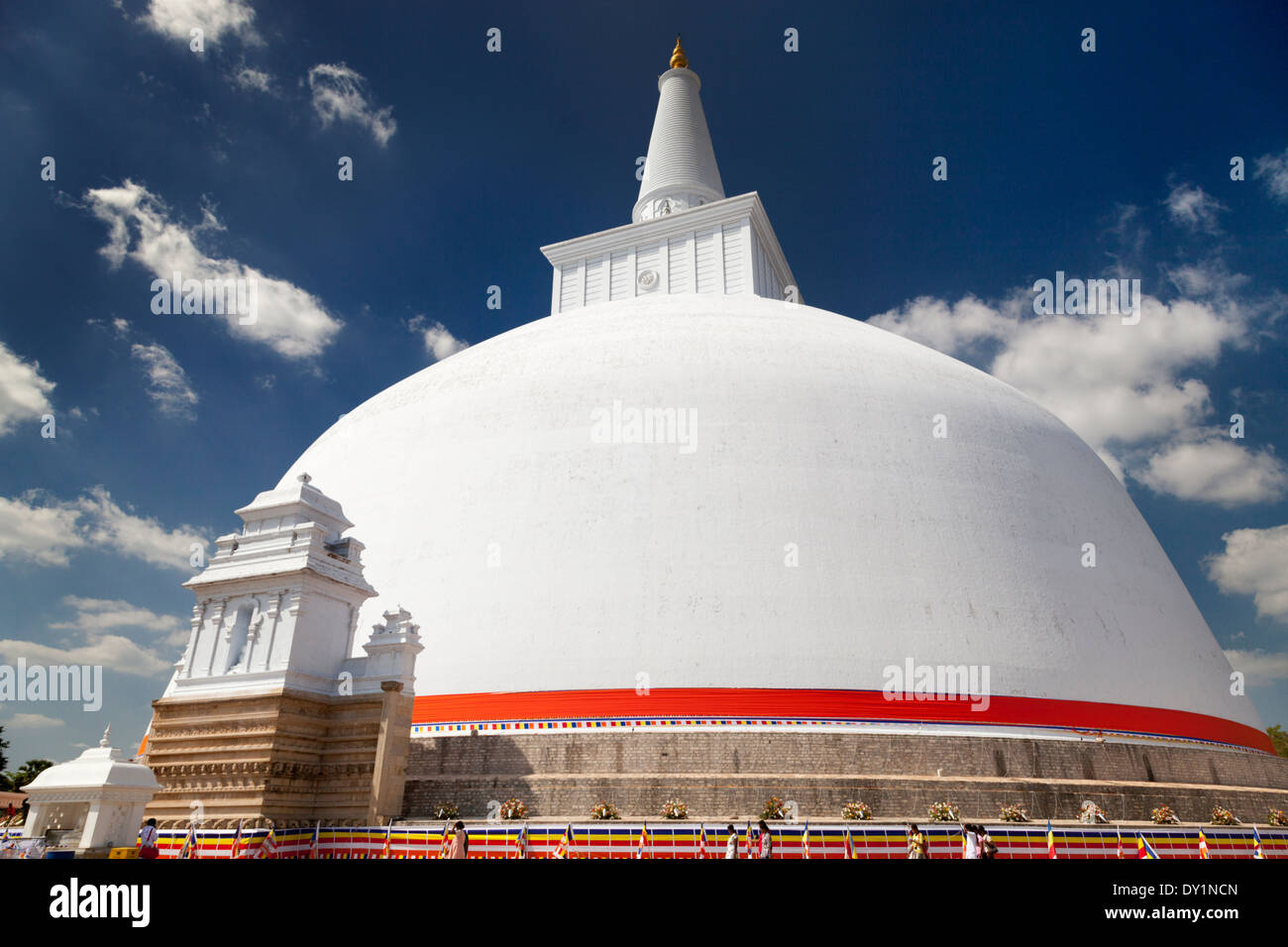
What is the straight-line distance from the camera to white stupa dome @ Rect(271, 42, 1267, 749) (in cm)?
1226

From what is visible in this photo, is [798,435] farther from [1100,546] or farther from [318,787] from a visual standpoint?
[318,787]

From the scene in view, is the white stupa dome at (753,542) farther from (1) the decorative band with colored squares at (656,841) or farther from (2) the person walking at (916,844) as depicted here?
(2) the person walking at (916,844)

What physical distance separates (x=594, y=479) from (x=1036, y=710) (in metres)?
8.22

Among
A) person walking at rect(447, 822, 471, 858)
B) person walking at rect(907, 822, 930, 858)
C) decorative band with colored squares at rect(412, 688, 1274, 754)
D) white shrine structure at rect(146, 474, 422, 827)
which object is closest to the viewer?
person walking at rect(447, 822, 471, 858)

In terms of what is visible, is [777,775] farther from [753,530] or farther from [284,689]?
[284,689]

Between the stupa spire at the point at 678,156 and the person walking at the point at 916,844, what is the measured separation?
75.1 feet

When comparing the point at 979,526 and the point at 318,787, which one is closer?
the point at 318,787

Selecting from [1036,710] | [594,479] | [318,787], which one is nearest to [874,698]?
[1036,710]

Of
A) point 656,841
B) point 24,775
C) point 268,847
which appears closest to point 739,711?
point 656,841

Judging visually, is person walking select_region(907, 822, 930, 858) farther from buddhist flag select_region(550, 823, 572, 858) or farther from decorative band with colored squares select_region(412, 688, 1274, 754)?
buddhist flag select_region(550, 823, 572, 858)

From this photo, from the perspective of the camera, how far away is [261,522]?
38.0 feet

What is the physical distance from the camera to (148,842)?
332 inches

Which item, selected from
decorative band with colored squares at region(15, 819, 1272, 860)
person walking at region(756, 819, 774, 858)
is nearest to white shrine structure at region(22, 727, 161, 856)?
decorative band with colored squares at region(15, 819, 1272, 860)

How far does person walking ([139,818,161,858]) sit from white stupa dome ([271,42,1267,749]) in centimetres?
446
